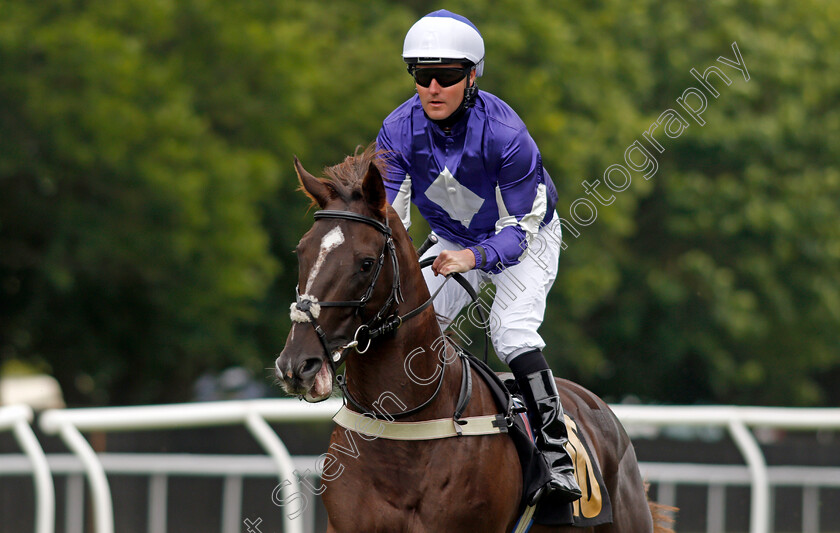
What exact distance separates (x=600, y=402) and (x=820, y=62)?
18.4 m

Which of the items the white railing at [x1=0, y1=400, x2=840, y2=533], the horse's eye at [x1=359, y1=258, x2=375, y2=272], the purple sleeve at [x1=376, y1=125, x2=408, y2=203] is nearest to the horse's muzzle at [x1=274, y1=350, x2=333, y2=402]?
the horse's eye at [x1=359, y1=258, x2=375, y2=272]

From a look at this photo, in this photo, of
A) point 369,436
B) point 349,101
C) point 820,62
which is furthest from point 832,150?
point 369,436

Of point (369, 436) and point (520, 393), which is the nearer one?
point (369, 436)

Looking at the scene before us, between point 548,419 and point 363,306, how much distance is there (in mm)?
1100

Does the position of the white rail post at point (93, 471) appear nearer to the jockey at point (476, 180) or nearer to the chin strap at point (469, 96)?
the jockey at point (476, 180)

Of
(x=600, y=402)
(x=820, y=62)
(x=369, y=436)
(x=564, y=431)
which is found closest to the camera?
(x=369, y=436)

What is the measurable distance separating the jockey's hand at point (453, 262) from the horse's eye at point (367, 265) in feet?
1.61

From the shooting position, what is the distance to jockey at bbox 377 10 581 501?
14.7ft

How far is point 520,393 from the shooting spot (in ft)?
15.7

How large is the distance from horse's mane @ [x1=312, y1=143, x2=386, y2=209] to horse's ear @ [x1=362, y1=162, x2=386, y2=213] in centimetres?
3

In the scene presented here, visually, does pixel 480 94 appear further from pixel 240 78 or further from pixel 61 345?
pixel 61 345

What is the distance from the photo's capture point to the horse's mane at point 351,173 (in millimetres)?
4035

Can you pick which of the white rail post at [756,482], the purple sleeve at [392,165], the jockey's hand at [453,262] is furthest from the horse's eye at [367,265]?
the white rail post at [756,482]

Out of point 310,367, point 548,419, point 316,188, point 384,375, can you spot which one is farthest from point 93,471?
point 310,367
